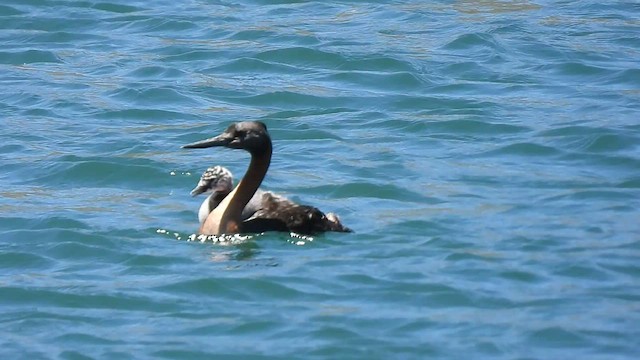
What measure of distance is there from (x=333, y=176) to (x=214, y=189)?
1262 millimetres

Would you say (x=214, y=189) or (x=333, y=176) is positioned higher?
(x=214, y=189)

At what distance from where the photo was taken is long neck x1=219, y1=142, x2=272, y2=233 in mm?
11250

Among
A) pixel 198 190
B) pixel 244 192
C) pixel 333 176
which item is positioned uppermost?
pixel 244 192

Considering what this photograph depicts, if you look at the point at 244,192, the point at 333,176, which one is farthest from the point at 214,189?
the point at 333,176

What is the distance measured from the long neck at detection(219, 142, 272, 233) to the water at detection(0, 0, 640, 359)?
20 cm

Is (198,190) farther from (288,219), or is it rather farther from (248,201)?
(288,219)

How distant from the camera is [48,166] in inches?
523

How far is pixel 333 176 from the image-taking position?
503 inches

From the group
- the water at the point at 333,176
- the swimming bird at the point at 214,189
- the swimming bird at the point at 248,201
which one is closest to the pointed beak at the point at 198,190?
the swimming bird at the point at 214,189

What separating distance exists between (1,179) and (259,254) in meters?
2.98

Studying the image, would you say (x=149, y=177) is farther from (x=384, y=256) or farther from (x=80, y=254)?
(x=384, y=256)

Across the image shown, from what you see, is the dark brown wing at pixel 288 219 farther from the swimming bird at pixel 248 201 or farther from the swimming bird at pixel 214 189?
the swimming bird at pixel 214 189

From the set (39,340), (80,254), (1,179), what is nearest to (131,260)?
(80,254)

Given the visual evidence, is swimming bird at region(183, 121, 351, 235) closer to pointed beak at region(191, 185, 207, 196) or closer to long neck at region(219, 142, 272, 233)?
long neck at region(219, 142, 272, 233)
